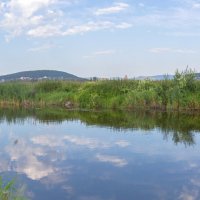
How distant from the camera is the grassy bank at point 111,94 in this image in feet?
79.9

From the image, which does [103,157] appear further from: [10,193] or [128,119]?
[128,119]

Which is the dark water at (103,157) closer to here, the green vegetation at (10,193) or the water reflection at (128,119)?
the water reflection at (128,119)

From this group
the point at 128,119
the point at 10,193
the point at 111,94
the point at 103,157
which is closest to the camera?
the point at 10,193

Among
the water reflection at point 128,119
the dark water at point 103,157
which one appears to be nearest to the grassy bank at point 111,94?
the water reflection at point 128,119

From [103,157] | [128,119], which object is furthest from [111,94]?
[103,157]

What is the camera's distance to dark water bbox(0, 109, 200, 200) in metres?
9.30

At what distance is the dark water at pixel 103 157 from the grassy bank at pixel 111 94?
350 cm

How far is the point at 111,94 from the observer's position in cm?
2680

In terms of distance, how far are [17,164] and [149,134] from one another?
6302 mm

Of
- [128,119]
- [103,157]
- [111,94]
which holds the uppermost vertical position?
[111,94]

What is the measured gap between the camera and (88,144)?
14.4m

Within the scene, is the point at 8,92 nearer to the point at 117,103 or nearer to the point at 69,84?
the point at 69,84

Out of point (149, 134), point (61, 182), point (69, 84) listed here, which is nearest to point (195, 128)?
point (149, 134)

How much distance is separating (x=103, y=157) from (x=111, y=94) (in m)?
14.5
